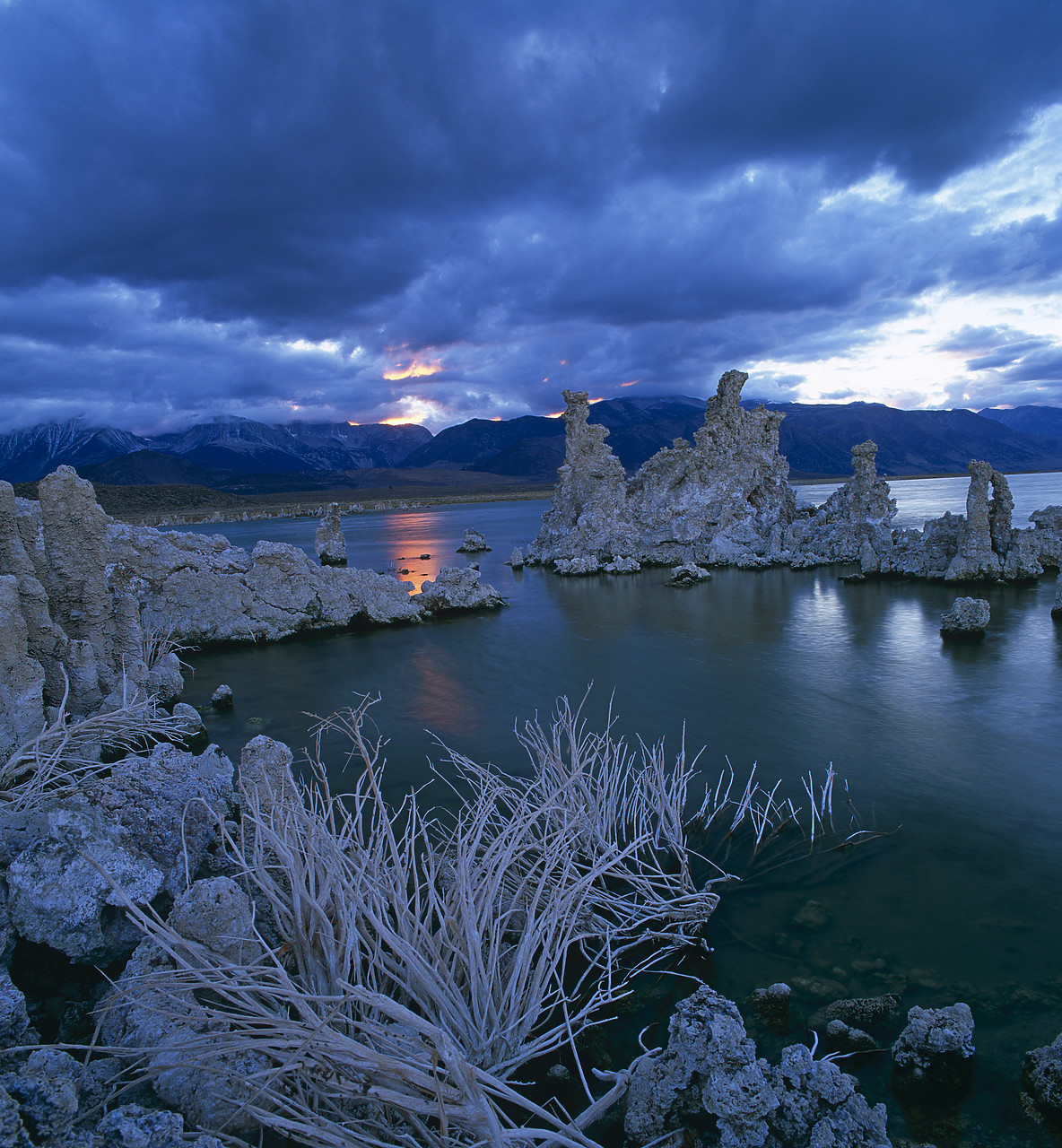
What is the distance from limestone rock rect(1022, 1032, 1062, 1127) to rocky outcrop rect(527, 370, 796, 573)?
23147 millimetres

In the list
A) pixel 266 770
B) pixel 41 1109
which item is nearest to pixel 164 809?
pixel 266 770

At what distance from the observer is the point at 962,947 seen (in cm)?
408

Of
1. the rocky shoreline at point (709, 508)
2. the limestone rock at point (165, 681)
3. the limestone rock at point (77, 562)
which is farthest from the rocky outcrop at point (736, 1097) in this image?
the rocky shoreline at point (709, 508)

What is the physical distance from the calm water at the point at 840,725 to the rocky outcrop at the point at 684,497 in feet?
20.5

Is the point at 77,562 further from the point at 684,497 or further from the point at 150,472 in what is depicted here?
the point at 150,472

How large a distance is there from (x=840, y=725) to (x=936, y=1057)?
19.8 feet

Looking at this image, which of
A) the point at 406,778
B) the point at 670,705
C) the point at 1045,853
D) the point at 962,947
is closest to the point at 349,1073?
the point at 962,947

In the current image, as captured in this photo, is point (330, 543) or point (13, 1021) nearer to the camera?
point (13, 1021)

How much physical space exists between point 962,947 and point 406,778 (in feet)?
16.9

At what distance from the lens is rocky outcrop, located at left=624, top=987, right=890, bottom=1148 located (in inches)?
91.0

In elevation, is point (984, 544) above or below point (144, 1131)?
above

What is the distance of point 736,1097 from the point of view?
7.70ft

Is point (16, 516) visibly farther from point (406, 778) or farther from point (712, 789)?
point (712, 789)

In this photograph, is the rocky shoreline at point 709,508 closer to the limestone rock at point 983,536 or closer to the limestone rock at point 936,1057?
the limestone rock at point 983,536
